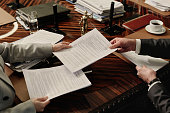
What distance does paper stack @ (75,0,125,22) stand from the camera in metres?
1.50

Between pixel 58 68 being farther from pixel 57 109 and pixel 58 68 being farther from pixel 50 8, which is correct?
pixel 50 8

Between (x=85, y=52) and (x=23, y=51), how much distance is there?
32 cm

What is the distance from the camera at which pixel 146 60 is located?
1103mm

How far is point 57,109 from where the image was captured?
2.78 feet

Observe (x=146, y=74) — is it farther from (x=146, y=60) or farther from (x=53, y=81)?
(x=53, y=81)

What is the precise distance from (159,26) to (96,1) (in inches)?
22.5

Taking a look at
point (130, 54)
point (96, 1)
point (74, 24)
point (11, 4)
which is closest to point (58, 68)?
point (130, 54)

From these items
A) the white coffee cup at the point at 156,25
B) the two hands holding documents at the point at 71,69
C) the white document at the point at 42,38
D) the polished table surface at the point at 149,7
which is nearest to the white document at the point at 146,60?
the two hands holding documents at the point at 71,69

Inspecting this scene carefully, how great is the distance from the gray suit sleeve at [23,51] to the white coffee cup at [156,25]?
66cm

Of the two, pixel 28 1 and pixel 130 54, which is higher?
pixel 28 1

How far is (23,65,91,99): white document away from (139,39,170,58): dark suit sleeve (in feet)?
1.28

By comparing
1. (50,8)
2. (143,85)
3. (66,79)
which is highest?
(50,8)

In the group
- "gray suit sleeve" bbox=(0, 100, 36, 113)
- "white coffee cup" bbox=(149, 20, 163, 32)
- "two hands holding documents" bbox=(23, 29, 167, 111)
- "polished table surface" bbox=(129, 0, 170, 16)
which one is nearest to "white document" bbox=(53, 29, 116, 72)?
"two hands holding documents" bbox=(23, 29, 167, 111)

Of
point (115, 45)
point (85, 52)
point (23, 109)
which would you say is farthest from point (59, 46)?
point (23, 109)
